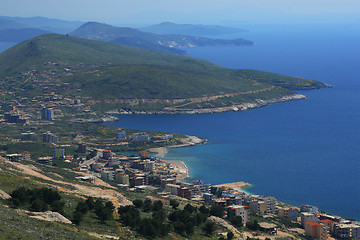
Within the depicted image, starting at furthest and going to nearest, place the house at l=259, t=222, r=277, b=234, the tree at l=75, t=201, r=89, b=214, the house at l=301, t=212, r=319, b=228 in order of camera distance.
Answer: the house at l=301, t=212, r=319, b=228 < the house at l=259, t=222, r=277, b=234 < the tree at l=75, t=201, r=89, b=214

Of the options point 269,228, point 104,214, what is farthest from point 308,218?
point 104,214

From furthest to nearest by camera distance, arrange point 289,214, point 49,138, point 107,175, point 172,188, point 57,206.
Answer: point 49,138
point 107,175
point 172,188
point 289,214
point 57,206

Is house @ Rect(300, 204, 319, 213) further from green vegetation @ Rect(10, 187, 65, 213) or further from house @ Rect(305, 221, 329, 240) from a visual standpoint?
green vegetation @ Rect(10, 187, 65, 213)

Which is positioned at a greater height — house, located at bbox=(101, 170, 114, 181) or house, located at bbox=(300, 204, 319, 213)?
house, located at bbox=(300, 204, 319, 213)

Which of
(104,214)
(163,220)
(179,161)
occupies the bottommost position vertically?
(179,161)

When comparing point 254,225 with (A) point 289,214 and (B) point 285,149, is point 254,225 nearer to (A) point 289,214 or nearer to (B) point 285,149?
(A) point 289,214

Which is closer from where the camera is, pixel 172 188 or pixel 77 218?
pixel 77 218

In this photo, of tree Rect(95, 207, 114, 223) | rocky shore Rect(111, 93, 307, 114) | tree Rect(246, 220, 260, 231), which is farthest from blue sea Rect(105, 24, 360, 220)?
tree Rect(95, 207, 114, 223)

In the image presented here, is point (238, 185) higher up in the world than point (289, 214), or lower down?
lower down

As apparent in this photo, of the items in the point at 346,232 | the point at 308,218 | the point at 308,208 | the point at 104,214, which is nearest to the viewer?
the point at 104,214

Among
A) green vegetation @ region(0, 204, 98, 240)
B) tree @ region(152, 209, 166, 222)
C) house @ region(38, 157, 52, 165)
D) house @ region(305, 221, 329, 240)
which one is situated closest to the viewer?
green vegetation @ region(0, 204, 98, 240)

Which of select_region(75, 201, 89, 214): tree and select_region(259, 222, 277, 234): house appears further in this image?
select_region(259, 222, 277, 234): house

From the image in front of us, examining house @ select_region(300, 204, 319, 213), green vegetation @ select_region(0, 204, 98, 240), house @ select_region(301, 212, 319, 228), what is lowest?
house @ select_region(300, 204, 319, 213)
